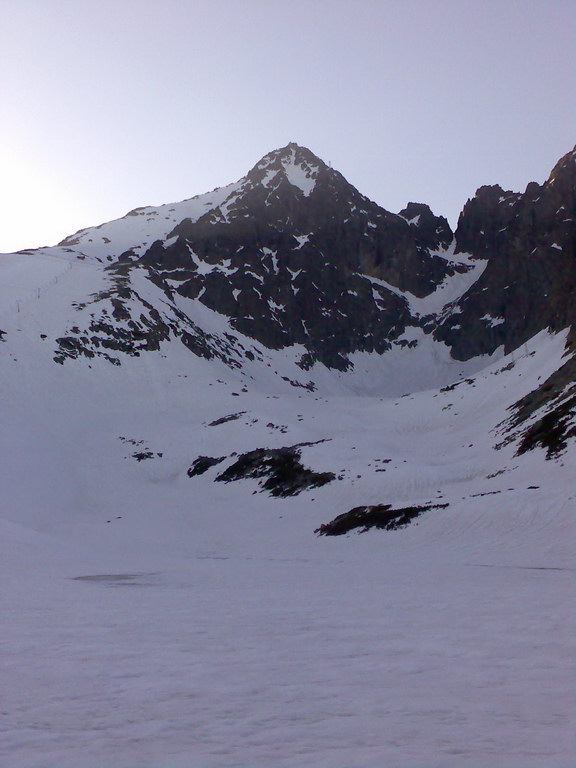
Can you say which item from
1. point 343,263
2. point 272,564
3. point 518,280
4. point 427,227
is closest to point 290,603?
point 272,564

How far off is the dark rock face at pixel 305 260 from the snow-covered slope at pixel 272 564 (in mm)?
59076

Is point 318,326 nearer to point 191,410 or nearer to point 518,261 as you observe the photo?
point 518,261

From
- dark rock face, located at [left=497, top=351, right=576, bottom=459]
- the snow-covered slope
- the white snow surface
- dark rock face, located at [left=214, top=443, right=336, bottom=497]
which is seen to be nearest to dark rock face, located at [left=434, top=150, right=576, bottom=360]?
the snow-covered slope

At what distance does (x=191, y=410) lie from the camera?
2894 inches

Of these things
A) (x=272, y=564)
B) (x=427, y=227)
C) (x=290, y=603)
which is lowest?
(x=272, y=564)

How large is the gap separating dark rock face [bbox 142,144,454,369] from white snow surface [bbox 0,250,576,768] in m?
83.5

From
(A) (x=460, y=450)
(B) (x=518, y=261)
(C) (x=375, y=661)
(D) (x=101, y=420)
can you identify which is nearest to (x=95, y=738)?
(C) (x=375, y=661)

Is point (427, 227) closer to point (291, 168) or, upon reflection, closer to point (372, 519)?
point (291, 168)

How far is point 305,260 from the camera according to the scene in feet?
528

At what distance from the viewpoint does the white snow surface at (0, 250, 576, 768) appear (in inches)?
214

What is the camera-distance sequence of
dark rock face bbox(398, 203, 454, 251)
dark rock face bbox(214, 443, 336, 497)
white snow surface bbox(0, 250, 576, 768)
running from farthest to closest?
1. dark rock face bbox(398, 203, 454, 251)
2. dark rock face bbox(214, 443, 336, 497)
3. white snow surface bbox(0, 250, 576, 768)

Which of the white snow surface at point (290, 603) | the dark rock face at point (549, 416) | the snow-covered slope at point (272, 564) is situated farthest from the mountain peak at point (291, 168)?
the dark rock face at point (549, 416)

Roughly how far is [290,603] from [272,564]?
39.3 feet

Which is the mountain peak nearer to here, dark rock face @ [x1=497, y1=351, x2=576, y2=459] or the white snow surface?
the white snow surface
